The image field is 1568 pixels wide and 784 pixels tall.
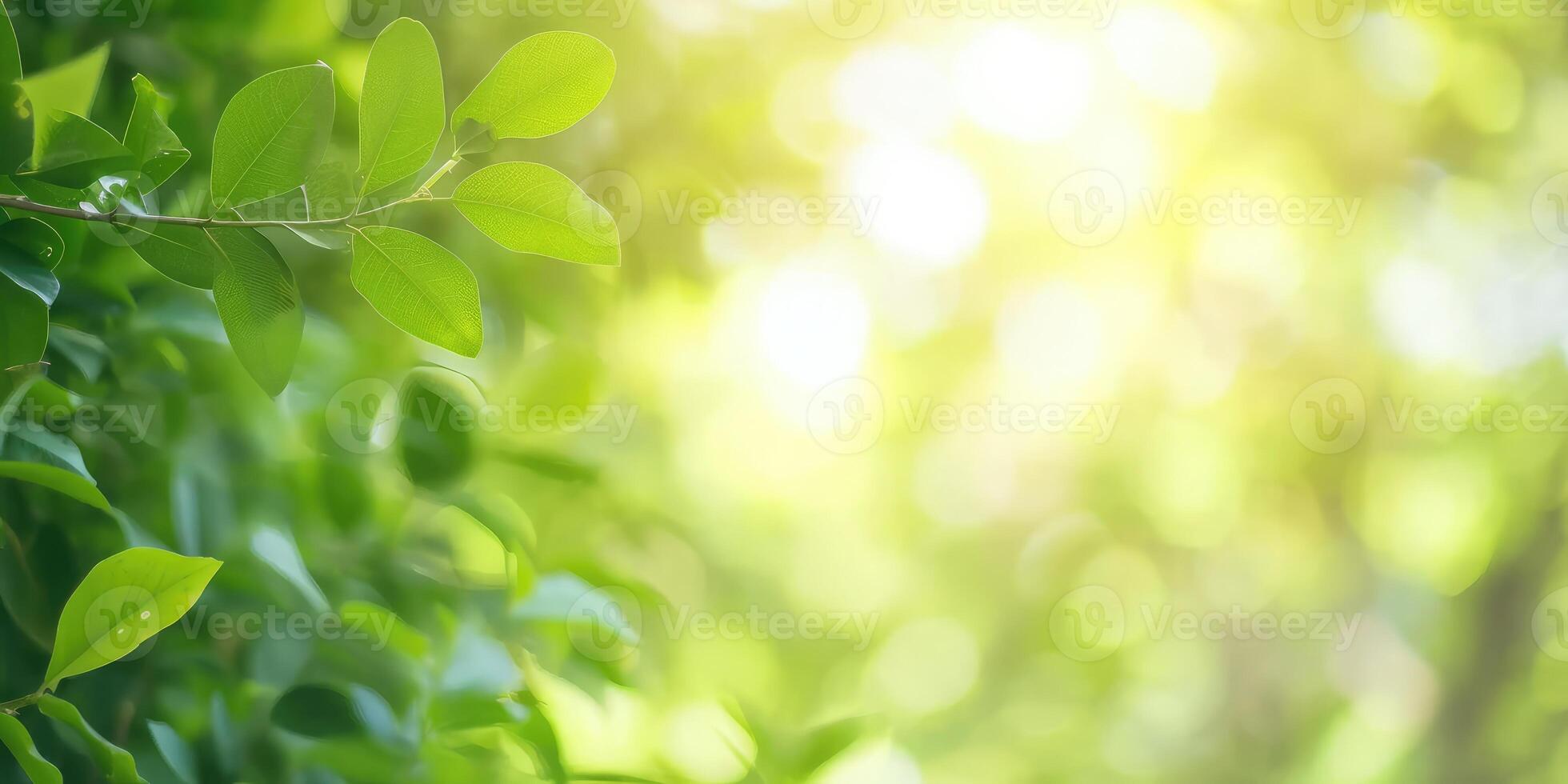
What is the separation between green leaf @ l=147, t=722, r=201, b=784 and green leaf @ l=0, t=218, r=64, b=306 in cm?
13

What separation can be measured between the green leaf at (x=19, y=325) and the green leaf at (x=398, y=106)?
2.6 inches

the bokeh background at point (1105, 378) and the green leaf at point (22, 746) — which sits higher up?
the bokeh background at point (1105, 378)

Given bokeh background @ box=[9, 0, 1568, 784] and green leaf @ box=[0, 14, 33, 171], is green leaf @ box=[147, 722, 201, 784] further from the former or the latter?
bokeh background @ box=[9, 0, 1568, 784]

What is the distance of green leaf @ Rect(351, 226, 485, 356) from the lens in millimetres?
164

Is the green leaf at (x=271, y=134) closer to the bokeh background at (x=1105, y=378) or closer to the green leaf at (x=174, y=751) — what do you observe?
the green leaf at (x=174, y=751)

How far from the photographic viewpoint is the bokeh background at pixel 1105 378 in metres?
0.64

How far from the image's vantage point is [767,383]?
666 millimetres

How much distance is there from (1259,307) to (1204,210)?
100 millimetres

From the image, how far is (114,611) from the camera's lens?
17 cm

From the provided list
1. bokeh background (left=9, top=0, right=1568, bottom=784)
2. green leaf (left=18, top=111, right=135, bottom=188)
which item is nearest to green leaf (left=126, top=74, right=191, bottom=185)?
green leaf (left=18, top=111, right=135, bottom=188)

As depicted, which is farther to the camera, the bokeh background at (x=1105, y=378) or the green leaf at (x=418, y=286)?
the bokeh background at (x=1105, y=378)

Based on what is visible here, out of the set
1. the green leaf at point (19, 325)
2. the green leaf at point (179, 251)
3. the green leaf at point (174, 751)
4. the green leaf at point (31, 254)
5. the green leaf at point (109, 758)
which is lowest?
the green leaf at point (174, 751)

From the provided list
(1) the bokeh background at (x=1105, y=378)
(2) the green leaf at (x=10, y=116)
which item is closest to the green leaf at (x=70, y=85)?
(2) the green leaf at (x=10, y=116)

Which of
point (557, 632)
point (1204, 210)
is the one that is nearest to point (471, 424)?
point (557, 632)
